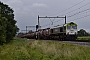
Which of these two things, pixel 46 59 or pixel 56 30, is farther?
pixel 56 30

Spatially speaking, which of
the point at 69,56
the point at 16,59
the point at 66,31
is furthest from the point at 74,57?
the point at 66,31

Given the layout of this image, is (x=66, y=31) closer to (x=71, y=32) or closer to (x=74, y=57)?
(x=71, y=32)

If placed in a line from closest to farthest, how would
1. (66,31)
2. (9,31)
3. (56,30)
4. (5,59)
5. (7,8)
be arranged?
(5,59) < (66,31) < (56,30) < (9,31) < (7,8)

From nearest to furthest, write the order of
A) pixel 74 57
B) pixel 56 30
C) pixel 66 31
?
pixel 74 57 < pixel 66 31 < pixel 56 30

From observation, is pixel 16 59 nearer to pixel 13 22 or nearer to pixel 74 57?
pixel 74 57

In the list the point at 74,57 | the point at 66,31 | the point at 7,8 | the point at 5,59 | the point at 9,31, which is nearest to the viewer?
the point at 74,57

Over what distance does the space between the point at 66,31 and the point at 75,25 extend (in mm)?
2366

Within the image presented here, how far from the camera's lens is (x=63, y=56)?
1642cm

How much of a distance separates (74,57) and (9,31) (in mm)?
54067

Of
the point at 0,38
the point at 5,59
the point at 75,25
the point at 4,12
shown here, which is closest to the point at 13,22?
the point at 4,12

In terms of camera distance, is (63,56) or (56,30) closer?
(63,56)

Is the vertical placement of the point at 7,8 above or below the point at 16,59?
above

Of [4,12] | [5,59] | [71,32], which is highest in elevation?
[4,12]

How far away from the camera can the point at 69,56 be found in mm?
16188
